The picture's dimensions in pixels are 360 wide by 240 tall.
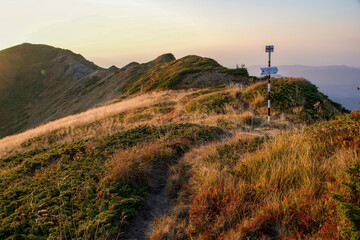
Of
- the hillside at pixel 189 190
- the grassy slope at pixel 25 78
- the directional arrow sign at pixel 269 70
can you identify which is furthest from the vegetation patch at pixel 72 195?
the grassy slope at pixel 25 78

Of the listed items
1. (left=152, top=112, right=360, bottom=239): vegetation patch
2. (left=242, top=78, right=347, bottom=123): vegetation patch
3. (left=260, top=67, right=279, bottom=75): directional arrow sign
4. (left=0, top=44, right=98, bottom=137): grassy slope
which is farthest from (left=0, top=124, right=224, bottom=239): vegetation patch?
(left=0, top=44, right=98, bottom=137): grassy slope

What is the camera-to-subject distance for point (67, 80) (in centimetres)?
6788

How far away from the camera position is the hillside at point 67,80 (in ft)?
98.8

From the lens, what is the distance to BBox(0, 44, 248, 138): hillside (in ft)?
98.8

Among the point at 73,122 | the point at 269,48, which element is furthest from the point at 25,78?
the point at 269,48

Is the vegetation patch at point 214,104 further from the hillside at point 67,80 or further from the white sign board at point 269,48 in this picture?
the hillside at point 67,80

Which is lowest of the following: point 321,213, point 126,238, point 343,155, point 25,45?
point 126,238

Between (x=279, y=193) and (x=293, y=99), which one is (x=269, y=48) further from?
(x=279, y=193)

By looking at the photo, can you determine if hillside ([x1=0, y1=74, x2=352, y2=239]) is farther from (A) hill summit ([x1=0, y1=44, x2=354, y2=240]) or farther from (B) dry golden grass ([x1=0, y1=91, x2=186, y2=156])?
(B) dry golden grass ([x1=0, y1=91, x2=186, y2=156])

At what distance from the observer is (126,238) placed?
330cm

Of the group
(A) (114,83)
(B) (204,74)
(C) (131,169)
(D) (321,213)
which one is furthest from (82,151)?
(A) (114,83)

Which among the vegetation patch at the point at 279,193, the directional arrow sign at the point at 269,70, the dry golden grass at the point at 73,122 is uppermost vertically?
the directional arrow sign at the point at 269,70

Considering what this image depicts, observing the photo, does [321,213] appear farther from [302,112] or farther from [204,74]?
[204,74]

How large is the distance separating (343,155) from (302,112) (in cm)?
690
